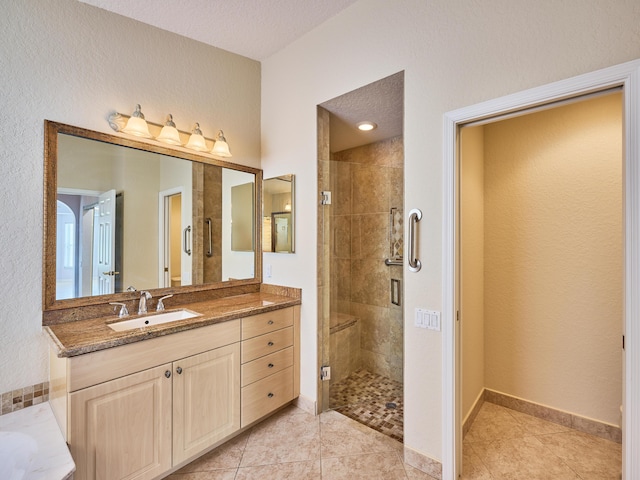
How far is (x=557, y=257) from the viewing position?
2217mm

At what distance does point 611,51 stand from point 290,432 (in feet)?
8.83

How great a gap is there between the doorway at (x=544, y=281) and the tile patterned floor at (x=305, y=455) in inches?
19.9

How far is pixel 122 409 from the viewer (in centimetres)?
149

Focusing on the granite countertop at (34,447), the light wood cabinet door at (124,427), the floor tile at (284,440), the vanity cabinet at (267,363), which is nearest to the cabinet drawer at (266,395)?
the vanity cabinet at (267,363)

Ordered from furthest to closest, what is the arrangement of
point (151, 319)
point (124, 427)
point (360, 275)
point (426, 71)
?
point (360, 275), point (151, 319), point (426, 71), point (124, 427)

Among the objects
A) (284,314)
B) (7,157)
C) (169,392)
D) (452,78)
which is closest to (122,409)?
(169,392)

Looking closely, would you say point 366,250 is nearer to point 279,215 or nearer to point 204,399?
point 279,215

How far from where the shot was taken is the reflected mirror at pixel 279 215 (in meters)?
2.50

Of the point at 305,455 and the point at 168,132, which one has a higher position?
the point at 168,132

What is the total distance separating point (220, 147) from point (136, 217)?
2.63 ft

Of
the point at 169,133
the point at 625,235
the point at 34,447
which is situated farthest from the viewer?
the point at 169,133

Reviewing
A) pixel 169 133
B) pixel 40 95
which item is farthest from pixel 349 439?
pixel 40 95

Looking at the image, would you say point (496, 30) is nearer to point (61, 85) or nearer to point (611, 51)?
point (611, 51)

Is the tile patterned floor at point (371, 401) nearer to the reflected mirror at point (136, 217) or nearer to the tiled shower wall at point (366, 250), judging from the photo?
the tiled shower wall at point (366, 250)
